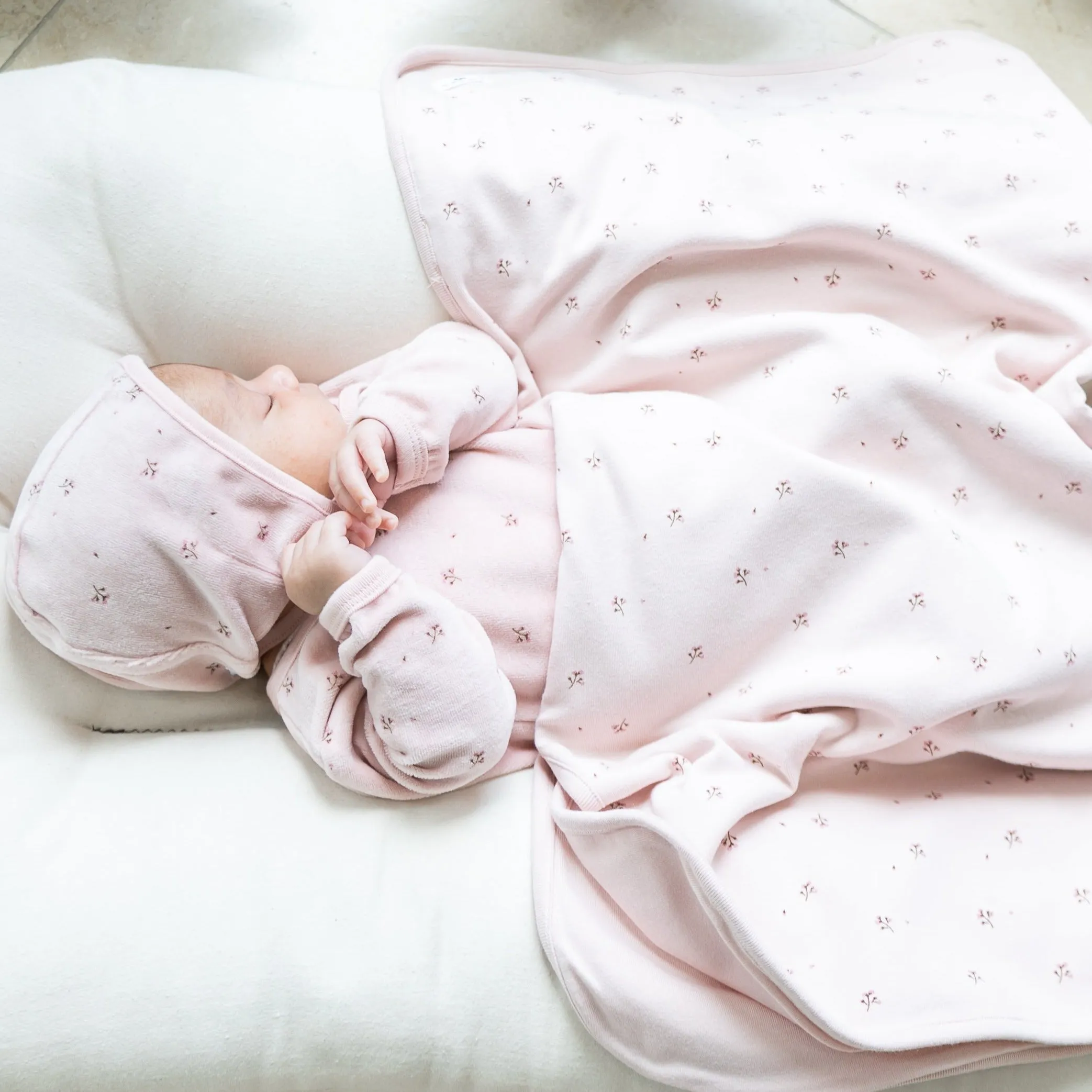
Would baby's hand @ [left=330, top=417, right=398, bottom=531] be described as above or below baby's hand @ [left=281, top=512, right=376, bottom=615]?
above

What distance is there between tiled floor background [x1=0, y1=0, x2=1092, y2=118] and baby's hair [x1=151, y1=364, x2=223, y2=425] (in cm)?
70

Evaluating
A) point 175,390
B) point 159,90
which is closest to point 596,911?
point 175,390

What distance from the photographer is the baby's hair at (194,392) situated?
820 millimetres

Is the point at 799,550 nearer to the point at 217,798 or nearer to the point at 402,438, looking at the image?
the point at 402,438

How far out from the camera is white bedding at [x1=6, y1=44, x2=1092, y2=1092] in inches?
29.9

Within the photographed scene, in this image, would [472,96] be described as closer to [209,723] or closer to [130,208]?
[130,208]

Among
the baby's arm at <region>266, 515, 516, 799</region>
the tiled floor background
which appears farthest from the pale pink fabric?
the tiled floor background

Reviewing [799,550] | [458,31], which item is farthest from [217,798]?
[458,31]

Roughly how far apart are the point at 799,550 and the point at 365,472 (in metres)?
0.38

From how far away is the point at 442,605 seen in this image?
818mm

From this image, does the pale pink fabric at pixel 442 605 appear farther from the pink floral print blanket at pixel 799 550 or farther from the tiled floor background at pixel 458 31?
the tiled floor background at pixel 458 31

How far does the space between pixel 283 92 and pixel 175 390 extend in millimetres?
352

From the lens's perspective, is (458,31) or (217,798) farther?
(458,31)

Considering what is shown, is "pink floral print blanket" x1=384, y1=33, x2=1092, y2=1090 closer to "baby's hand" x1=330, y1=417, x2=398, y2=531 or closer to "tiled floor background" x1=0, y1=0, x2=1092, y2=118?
"baby's hand" x1=330, y1=417, x2=398, y2=531
